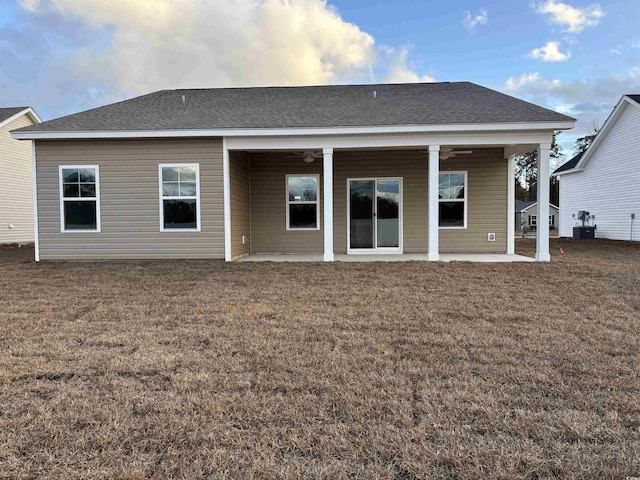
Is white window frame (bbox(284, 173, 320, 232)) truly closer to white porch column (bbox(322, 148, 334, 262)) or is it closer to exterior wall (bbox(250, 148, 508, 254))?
exterior wall (bbox(250, 148, 508, 254))

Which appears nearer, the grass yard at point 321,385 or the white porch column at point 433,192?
the grass yard at point 321,385

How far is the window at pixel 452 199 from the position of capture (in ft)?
36.5

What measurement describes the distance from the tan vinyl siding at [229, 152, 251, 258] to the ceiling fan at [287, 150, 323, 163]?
1.32m

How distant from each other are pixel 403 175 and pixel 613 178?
11.0m

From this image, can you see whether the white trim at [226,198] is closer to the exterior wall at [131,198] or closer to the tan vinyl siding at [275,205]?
the exterior wall at [131,198]

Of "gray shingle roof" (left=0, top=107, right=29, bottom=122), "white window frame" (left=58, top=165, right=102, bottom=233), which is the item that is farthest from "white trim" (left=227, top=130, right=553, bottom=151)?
"gray shingle roof" (left=0, top=107, right=29, bottom=122)

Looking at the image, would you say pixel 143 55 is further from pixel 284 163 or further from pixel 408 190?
pixel 408 190

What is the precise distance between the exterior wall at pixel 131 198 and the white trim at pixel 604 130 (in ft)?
48.2

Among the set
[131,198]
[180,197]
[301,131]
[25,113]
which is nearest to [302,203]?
[301,131]

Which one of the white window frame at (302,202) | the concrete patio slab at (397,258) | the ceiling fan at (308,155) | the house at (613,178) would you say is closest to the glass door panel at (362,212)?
the concrete patio slab at (397,258)

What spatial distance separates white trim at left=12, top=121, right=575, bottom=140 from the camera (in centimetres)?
885

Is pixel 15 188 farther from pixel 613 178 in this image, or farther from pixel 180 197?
pixel 613 178

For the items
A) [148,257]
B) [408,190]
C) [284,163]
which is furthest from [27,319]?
[408,190]

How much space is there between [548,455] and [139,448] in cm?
208
